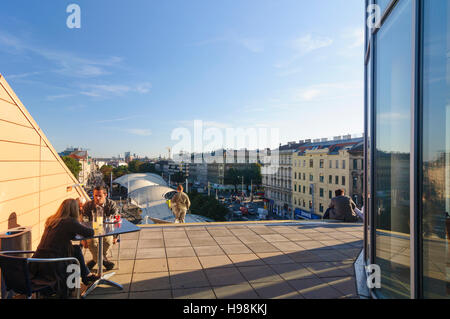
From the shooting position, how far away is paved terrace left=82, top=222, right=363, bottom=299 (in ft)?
12.7

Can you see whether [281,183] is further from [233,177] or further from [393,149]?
[393,149]

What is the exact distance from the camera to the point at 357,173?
38250 mm

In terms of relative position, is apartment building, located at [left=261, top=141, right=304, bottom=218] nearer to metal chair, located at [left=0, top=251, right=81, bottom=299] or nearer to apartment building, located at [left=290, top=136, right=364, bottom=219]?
apartment building, located at [left=290, top=136, right=364, bottom=219]

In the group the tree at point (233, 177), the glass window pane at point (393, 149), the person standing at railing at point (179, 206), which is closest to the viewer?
the glass window pane at point (393, 149)

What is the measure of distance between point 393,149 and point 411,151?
67cm

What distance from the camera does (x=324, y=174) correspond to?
141ft

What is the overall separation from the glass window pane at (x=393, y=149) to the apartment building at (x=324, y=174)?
33.2 meters

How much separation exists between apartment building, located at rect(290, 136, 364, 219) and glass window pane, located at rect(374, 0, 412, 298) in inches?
1305

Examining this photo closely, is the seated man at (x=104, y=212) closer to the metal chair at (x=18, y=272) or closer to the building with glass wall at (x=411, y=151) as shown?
the metal chair at (x=18, y=272)

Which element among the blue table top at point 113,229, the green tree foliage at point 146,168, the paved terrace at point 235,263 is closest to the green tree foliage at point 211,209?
the paved terrace at point 235,263

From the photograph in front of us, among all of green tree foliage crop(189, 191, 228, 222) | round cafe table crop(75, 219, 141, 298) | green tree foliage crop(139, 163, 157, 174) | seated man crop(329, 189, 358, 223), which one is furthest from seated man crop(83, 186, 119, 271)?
green tree foliage crop(139, 163, 157, 174)

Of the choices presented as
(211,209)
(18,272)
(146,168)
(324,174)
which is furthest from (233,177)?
(18,272)

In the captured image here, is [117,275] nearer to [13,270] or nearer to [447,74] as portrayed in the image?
[13,270]

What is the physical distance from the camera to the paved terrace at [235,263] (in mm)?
3873
